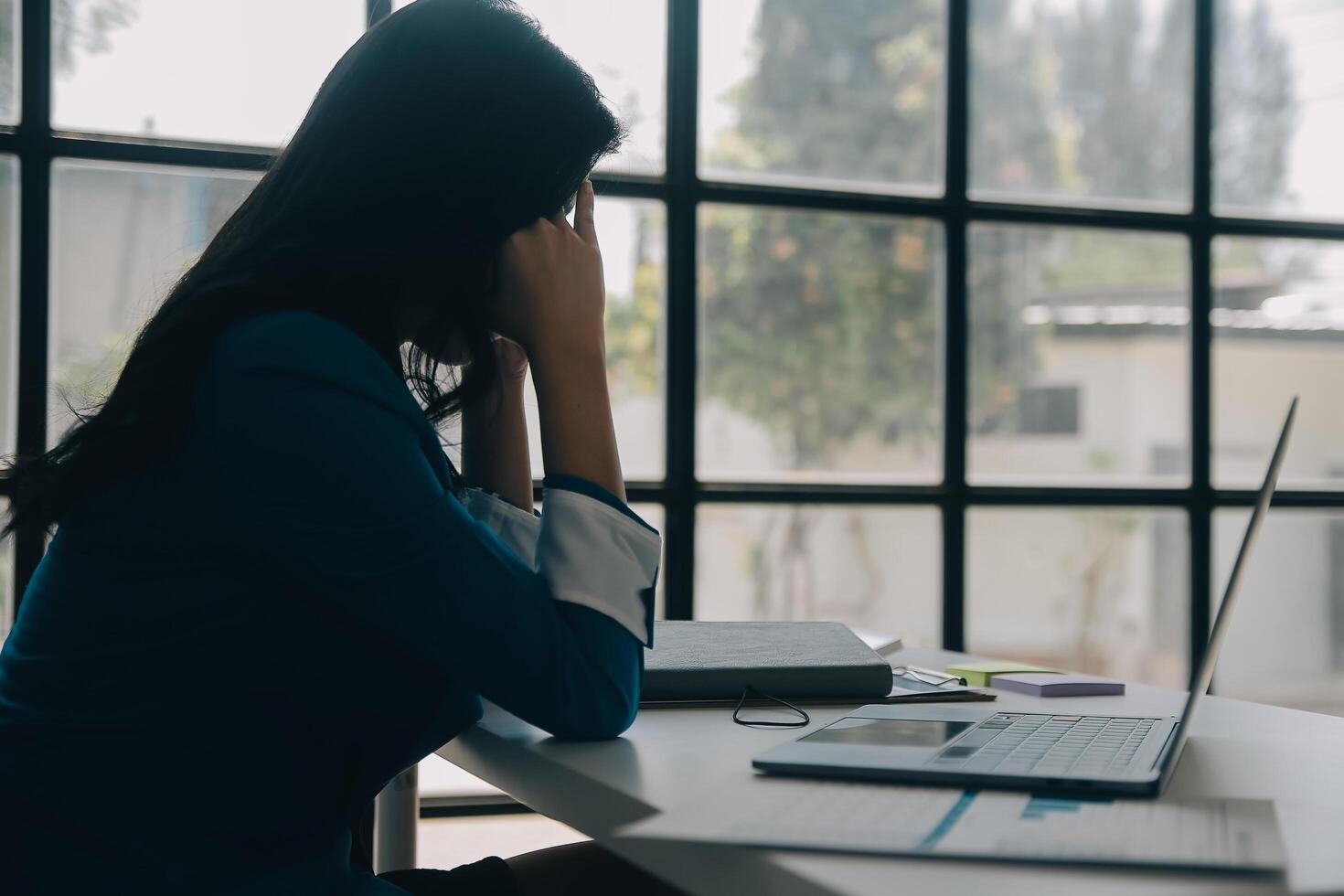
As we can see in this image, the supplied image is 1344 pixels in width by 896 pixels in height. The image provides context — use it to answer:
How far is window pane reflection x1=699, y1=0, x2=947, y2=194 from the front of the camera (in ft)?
8.95

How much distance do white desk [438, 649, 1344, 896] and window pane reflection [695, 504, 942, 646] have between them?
1.56 meters

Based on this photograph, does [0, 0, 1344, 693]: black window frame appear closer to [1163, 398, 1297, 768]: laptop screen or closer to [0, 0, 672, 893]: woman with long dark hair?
[0, 0, 672, 893]: woman with long dark hair

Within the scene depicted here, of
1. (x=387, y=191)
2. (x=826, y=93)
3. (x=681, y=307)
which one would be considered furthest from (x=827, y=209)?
(x=387, y=191)

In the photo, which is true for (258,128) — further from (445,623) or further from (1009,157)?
(445,623)

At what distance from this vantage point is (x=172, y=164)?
238 cm

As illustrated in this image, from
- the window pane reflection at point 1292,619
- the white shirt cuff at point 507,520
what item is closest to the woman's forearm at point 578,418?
the white shirt cuff at point 507,520

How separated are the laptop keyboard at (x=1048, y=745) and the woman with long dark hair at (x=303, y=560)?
260 millimetres

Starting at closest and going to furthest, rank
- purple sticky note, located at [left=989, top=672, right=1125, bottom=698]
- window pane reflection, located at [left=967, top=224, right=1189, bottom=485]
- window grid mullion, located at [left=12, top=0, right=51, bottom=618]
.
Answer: purple sticky note, located at [left=989, top=672, right=1125, bottom=698]
window grid mullion, located at [left=12, top=0, right=51, bottom=618]
window pane reflection, located at [left=967, top=224, right=1189, bottom=485]

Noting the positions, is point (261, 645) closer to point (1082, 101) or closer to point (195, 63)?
point (195, 63)

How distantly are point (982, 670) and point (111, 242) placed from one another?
6.36 feet

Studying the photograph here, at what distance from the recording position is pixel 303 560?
0.83 m

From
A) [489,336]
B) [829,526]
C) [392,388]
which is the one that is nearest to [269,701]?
[392,388]

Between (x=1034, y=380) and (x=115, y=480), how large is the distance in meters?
2.46

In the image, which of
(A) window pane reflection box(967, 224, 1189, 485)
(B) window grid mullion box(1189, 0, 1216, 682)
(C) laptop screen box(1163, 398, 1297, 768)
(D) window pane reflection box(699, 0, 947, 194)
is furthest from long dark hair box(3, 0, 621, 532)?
(B) window grid mullion box(1189, 0, 1216, 682)
